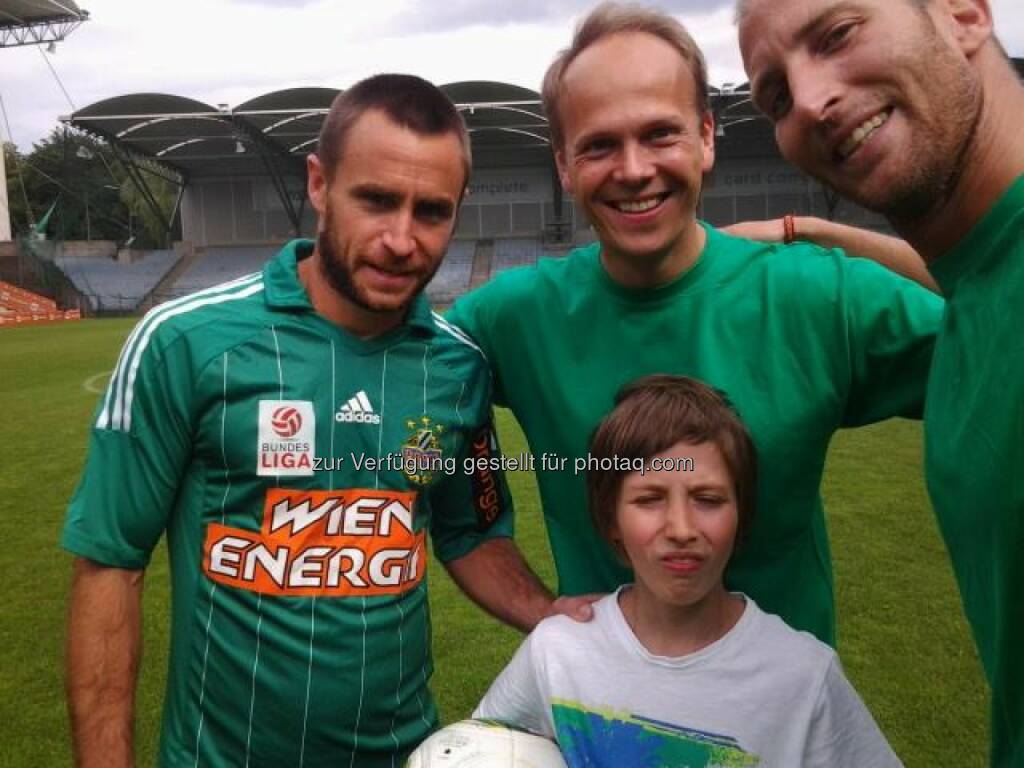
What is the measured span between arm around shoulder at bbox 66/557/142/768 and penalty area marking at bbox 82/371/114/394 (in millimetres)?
12908

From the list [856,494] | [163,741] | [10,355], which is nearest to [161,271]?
[10,355]

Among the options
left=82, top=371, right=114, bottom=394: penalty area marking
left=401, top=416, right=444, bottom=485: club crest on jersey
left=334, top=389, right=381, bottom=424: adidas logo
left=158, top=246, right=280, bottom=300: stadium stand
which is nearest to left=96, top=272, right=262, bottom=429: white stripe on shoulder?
left=334, top=389, right=381, bottom=424: adidas logo

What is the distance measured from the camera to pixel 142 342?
6.57ft

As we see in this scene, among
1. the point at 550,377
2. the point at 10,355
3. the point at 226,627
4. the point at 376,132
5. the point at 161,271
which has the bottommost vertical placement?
the point at 226,627

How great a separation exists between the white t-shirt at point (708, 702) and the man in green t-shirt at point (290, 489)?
1.49 ft

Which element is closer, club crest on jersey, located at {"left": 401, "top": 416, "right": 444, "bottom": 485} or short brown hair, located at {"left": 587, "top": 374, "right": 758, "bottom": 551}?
short brown hair, located at {"left": 587, "top": 374, "right": 758, "bottom": 551}

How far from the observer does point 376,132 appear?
6.81ft

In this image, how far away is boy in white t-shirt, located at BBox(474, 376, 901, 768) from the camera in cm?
172

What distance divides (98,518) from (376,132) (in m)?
1.06

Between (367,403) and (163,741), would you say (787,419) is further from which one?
(163,741)

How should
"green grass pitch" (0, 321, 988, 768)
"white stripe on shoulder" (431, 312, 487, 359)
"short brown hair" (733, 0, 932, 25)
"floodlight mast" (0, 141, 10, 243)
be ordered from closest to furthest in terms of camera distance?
"short brown hair" (733, 0, 932, 25) → "white stripe on shoulder" (431, 312, 487, 359) → "green grass pitch" (0, 321, 988, 768) → "floodlight mast" (0, 141, 10, 243)

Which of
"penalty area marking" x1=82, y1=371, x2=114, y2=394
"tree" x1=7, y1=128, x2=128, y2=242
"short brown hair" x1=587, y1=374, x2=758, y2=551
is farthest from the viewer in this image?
"tree" x1=7, y1=128, x2=128, y2=242

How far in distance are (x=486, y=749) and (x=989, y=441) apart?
1132 millimetres

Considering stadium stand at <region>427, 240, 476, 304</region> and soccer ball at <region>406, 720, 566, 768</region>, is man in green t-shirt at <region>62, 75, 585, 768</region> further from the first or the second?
stadium stand at <region>427, 240, 476, 304</region>
